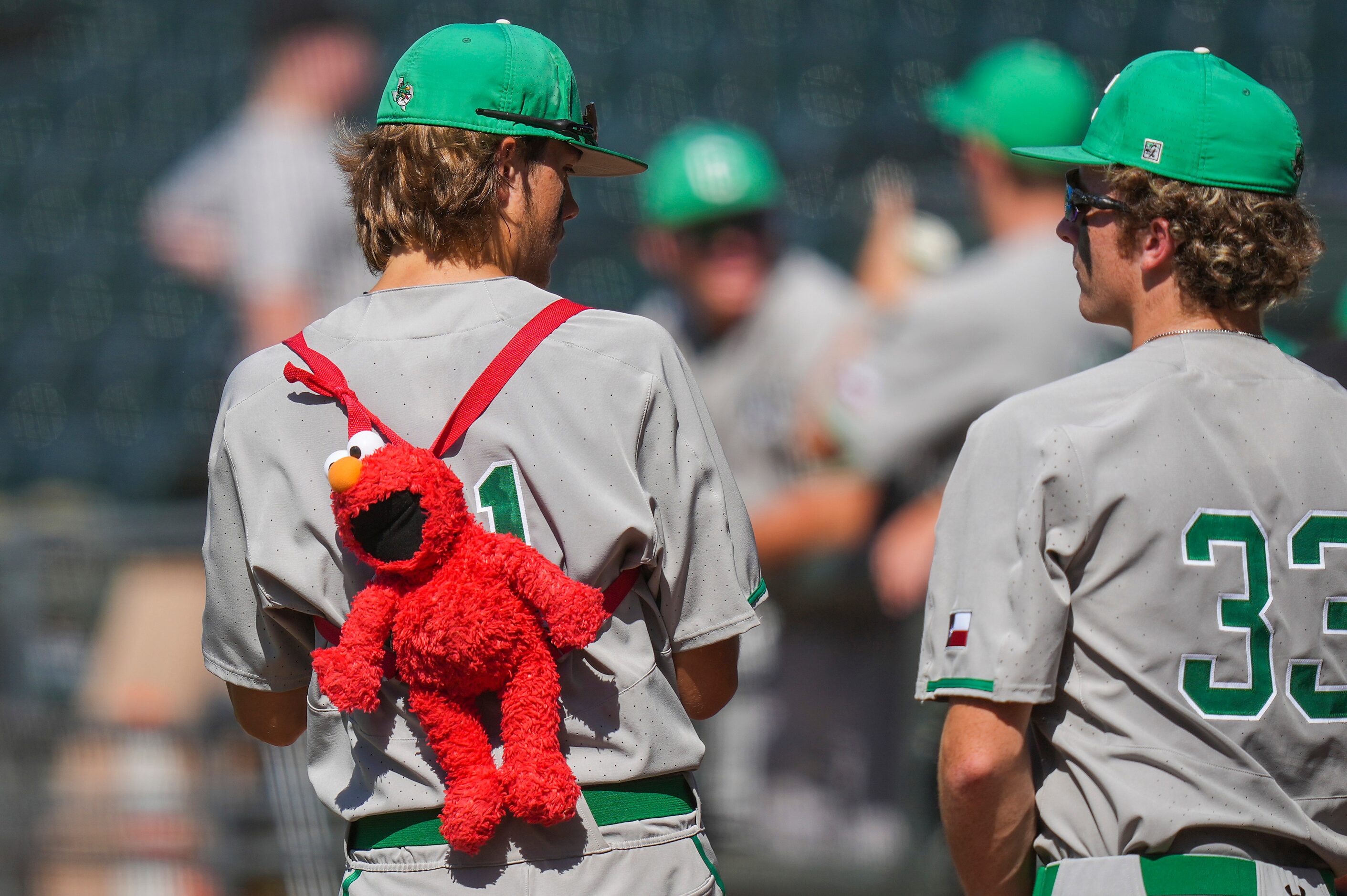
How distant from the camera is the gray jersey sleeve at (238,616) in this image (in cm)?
153

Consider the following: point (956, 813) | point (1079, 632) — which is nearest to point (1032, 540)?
point (1079, 632)

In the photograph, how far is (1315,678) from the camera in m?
1.48

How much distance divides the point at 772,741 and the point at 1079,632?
260 cm

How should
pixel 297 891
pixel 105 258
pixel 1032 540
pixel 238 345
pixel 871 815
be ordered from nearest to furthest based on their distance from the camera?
pixel 1032 540 → pixel 297 891 → pixel 871 815 → pixel 238 345 → pixel 105 258

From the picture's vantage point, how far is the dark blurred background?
3.70 meters

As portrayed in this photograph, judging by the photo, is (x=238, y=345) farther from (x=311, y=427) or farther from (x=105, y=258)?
(x=311, y=427)

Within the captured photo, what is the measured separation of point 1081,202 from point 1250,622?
530mm

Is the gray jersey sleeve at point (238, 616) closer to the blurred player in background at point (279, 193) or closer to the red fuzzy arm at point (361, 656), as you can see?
the red fuzzy arm at point (361, 656)

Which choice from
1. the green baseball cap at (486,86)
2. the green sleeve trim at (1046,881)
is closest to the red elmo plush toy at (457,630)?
the green baseball cap at (486,86)

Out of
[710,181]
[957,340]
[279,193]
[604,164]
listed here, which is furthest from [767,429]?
[604,164]

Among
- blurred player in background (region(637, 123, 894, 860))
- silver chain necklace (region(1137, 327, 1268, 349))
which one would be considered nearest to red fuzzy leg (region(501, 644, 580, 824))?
silver chain necklace (region(1137, 327, 1268, 349))

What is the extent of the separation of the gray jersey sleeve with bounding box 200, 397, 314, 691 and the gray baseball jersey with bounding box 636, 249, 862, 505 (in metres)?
2.48

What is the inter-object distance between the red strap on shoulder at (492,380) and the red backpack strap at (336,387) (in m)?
0.05

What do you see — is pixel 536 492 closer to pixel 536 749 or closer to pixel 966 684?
pixel 536 749
